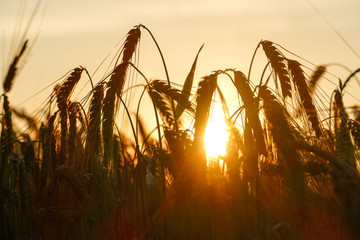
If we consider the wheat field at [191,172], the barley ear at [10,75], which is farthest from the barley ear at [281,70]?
the barley ear at [10,75]

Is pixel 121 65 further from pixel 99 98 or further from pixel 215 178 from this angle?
pixel 215 178

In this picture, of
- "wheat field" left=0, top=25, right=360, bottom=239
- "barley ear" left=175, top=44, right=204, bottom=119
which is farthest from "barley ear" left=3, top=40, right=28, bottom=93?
"barley ear" left=175, top=44, right=204, bottom=119

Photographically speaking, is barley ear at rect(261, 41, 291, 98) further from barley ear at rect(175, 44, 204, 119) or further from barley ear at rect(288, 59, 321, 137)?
barley ear at rect(175, 44, 204, 119)

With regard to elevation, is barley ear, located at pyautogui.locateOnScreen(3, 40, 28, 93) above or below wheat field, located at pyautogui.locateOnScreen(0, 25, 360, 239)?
above

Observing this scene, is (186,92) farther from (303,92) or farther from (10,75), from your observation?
(10,75)

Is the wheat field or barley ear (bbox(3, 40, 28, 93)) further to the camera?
barley ear (bbox(3, 40, 28, 93))

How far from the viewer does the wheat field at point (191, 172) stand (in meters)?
1.63

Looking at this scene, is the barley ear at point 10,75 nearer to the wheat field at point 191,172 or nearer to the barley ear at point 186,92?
the wheat field at point 191,172

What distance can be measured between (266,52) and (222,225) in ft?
2.89

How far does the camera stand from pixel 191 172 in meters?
1.49

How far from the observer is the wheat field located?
5.34 ft

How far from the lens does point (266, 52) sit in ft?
7.13

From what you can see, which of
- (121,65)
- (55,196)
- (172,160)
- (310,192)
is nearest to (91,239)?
(55,196)

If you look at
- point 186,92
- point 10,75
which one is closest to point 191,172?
point 186,92
